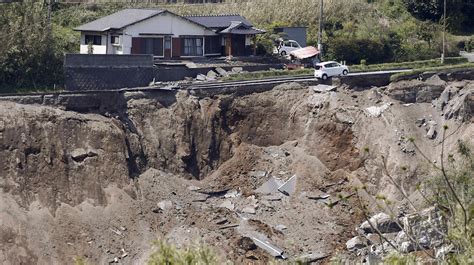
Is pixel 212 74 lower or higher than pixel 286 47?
lower

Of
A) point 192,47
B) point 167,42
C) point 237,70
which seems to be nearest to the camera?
point 237,70

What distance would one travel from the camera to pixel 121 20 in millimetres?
53594

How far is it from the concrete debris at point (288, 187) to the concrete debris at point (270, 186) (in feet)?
0.62

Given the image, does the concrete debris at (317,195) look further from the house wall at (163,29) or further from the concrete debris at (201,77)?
the house wall at (163,29)

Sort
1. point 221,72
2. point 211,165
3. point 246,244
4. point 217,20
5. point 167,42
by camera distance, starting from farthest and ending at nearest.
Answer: point 217,20, point 167,42, point 221,72, point 211,165, point 246,244

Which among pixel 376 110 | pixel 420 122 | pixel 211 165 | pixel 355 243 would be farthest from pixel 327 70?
pixel 355 243

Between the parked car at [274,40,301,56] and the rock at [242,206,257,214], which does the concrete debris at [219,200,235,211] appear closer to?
the rock at [242,206,257,214]

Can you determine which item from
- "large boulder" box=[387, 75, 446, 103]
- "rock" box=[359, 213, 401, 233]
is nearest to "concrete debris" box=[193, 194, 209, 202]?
"rock" box=[359, 213, 401, 233]

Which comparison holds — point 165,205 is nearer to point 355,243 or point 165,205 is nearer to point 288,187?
point 288,187

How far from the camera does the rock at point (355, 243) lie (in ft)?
130

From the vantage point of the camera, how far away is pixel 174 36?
53.9 metres

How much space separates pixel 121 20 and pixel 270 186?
14.3m

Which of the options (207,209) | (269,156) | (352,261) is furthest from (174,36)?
(352,261)

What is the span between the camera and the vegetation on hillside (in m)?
47.2
